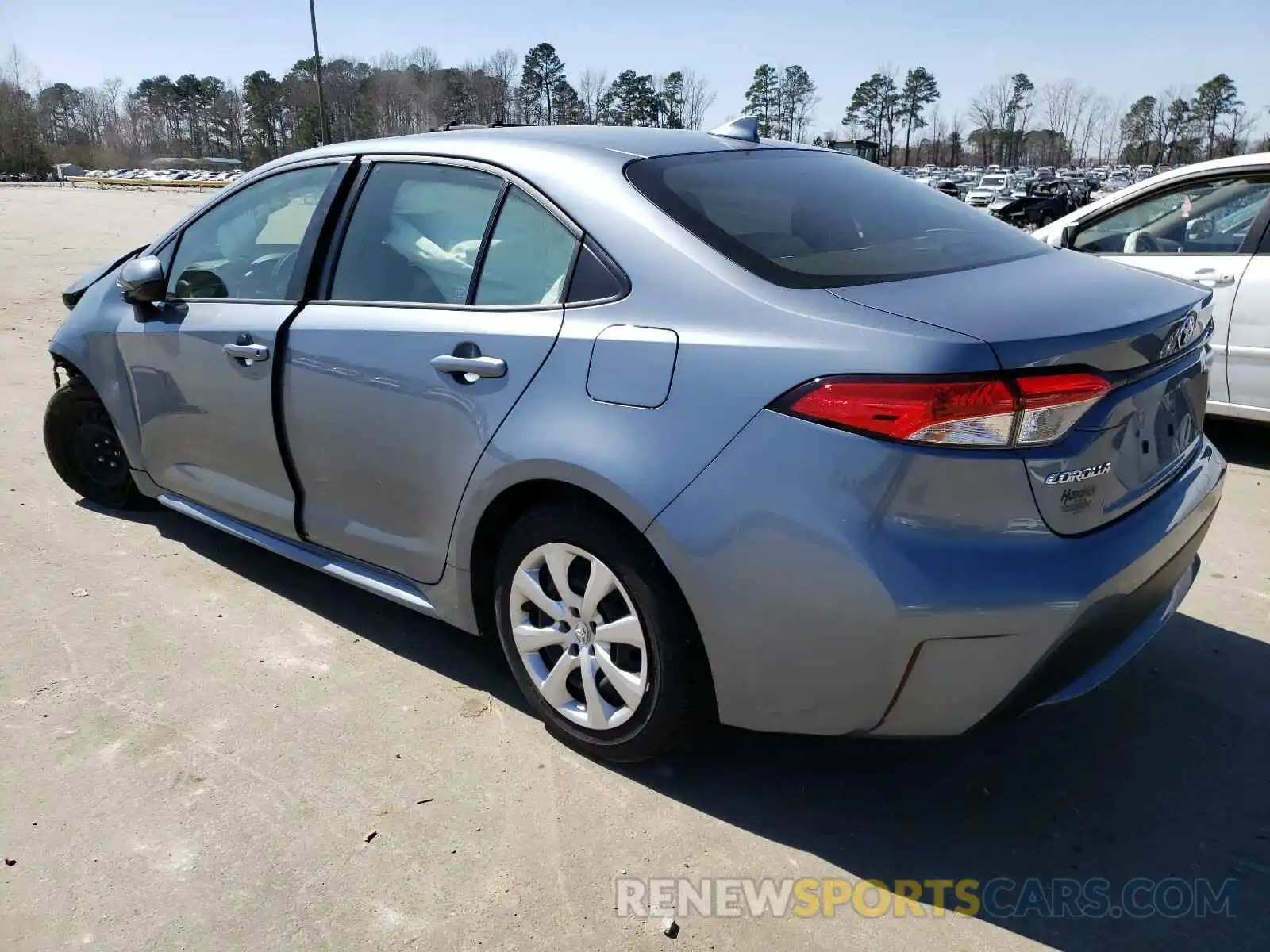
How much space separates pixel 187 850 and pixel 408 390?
1.31 m

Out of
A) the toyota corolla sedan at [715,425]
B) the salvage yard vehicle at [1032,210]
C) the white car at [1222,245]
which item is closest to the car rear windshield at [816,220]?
the toyota corolla sedan at [715,425]

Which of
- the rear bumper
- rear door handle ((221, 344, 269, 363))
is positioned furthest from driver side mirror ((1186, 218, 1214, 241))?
rear door handle ((221, 344, 269, 363))

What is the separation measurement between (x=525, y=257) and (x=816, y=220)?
81 centimetres

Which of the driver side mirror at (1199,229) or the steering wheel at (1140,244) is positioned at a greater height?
the driver side mirror at (1199,229)

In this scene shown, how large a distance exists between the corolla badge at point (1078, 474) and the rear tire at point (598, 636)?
0.87 metres

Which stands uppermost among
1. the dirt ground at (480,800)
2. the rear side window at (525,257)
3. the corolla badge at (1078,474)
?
the rear side window at (525,257)

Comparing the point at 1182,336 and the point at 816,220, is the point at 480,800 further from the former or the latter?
the point at 1182,336

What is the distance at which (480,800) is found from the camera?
263 cm

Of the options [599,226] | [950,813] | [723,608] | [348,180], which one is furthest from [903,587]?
→ [348,180]

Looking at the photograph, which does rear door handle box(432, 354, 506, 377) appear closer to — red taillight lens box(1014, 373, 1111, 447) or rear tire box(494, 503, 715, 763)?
rear tire box(494, 503, 715, 763)

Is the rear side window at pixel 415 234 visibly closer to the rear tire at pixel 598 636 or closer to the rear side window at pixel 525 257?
the rear side window at pixel 525 257

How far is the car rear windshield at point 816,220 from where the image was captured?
2.45 m

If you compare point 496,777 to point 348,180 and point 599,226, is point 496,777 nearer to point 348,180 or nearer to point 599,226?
point 599,226

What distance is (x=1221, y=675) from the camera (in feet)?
10.4
